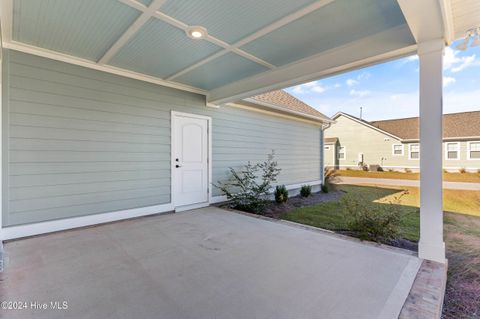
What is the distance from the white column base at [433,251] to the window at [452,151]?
56.4 feet

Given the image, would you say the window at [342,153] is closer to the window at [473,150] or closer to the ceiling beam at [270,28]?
the window at [473,150]

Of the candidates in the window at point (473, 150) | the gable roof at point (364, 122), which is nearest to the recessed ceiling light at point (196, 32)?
the gable roof at point (364, 122)

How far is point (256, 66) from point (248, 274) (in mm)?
3260

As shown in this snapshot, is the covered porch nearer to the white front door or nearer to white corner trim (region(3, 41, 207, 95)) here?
white corner trim (region(3, 41, 207, 95))

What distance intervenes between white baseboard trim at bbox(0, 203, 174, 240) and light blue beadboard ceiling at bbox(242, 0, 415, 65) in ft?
Answer: 11.6

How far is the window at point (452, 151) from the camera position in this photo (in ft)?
49.1

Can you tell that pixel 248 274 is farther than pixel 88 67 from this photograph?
No

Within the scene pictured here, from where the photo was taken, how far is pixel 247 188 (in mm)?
5930

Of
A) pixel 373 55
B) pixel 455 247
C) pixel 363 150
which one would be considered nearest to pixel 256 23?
pixel 373 55

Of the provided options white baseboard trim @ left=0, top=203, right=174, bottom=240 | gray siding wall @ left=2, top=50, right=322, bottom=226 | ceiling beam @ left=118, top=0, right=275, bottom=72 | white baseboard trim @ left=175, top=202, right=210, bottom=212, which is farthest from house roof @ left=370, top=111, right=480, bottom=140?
white baseboard trim @ left=0, top=203, right=174, bottom=240

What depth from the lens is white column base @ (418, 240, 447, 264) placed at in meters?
2.59

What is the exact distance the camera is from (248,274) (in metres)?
2.34

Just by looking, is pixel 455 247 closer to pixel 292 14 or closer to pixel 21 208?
→ pixel 292 14

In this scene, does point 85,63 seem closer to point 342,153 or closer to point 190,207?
point 190,207
